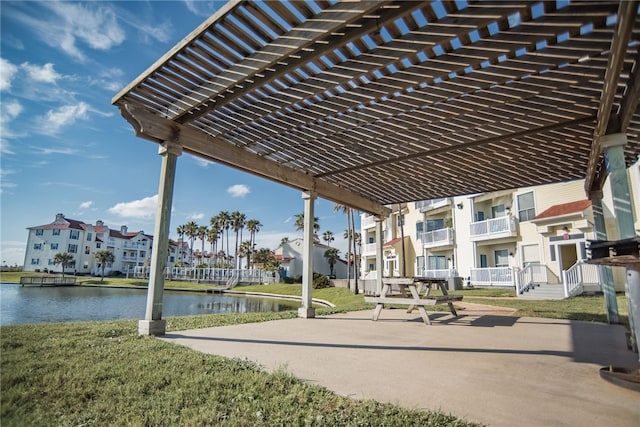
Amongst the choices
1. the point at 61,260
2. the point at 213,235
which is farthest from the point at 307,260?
the point at 213,235

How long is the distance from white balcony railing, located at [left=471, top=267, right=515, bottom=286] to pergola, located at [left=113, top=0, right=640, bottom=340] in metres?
14.5

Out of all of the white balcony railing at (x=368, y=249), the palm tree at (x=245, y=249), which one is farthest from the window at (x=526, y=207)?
the palm tree at (x=245, y=249)

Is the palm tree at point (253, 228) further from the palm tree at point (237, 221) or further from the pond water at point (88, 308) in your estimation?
the pond water at point (88, 308)

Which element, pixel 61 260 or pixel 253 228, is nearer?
pixel 61 260

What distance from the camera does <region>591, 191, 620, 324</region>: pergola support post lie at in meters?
6.48

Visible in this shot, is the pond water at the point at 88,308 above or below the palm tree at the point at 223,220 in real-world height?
below

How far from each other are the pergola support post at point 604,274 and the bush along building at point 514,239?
5.75 m

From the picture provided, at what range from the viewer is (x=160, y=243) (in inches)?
200

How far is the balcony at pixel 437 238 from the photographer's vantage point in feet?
78.0

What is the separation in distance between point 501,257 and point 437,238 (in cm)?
447

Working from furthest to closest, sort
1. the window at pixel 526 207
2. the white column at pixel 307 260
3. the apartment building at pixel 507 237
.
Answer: the window at pixel 526 207 → the apartment building at pixel 507 237 → the white column at pixel 307 260

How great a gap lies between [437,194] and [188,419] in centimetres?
817

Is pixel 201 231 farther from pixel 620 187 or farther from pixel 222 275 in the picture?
pixel 620 187

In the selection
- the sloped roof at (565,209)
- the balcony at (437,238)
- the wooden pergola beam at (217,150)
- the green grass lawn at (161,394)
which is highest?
the sloped roof at (565,209)
